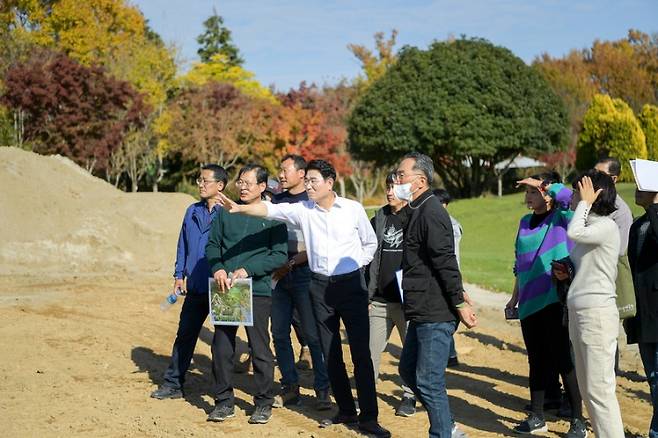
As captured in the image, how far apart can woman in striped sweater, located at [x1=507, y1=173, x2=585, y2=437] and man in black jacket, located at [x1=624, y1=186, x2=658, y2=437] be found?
54 centimetres

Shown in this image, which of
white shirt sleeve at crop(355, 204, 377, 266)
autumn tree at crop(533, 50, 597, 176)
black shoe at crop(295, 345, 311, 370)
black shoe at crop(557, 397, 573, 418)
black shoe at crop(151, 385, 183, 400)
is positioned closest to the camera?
white shirt sleeve at crop(355, 204, 377, 266)

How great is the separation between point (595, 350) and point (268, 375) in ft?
8.94

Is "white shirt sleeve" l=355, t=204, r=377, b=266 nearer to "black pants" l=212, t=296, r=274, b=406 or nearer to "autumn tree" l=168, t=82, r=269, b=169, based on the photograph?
"black pants" l=212, t=296, r=274, b=406

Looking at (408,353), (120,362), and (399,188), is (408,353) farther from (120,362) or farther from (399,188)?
(120,362)

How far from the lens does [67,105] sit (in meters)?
32.4

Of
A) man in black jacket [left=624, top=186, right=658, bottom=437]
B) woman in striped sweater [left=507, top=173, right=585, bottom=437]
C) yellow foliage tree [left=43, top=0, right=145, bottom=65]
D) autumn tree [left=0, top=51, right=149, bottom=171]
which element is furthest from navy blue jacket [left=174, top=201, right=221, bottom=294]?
yellow foliage tree [left=43, top=0, right=145, bottom=65]

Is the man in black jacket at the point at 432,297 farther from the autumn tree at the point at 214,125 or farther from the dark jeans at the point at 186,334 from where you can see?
the autumn tree at the point at 214,125

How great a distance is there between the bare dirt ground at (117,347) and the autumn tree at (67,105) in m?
12.8

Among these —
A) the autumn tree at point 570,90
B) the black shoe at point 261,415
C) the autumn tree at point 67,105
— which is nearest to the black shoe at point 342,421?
the black shoe at point 261,415

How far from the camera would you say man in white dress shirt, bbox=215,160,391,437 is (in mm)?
6797

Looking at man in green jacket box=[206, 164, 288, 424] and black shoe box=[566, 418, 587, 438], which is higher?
man in green jacket box=[206, 164, 288, 424]

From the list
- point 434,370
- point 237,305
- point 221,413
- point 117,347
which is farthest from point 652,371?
point 117,347

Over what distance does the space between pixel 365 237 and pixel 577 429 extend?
2.21 m

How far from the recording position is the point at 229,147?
4272 centimetres
